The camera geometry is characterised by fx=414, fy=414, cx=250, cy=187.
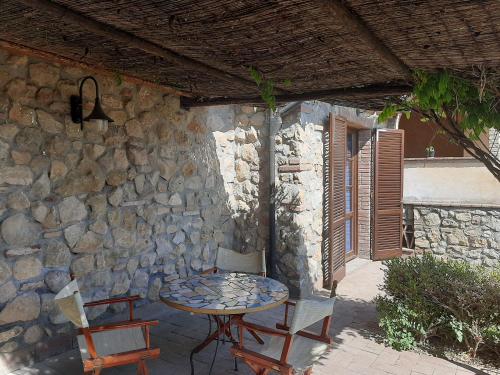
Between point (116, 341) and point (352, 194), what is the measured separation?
491cm

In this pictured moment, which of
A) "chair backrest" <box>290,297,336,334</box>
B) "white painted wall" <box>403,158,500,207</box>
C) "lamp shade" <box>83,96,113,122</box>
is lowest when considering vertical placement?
"chair backrest" <box>290,297,336,334</box>

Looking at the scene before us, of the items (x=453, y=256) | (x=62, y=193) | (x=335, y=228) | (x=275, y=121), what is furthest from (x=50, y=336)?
(x=453, y=256)

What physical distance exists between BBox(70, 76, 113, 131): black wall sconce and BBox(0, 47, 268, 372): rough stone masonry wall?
2.4 inches

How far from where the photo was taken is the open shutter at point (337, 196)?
5.29 metres

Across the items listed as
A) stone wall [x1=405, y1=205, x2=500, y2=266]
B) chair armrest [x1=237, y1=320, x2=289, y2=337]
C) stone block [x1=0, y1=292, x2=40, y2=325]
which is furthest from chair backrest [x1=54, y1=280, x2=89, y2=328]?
stone wall [x1=405, y1=205, x2=500, y2=266]

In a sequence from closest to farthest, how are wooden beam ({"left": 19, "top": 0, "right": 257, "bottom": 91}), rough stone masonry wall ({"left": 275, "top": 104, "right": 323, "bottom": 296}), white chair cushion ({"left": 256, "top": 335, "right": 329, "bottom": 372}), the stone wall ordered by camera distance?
wooden beam ({"left": 19, "top": 0, "right": 257, "bottom": 91}) < white chair cushion ({"left": 256, "top": 335, "right": 329, "bottom": 372}) < rough stone masonry wall ({"left": 275, "top": 104, "right": 323, "bottom": 296}) < the stone wall

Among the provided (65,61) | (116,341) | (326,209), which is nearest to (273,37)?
(65,61)

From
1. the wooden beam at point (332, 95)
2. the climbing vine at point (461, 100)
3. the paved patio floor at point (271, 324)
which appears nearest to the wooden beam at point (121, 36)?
the wooden beam at point (332, 95)

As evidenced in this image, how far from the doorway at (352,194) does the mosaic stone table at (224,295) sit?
3.69m

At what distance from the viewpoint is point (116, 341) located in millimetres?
2686

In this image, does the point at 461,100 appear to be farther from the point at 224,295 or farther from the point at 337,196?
the point at 337,196

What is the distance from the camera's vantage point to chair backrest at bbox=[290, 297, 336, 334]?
2.30 meters

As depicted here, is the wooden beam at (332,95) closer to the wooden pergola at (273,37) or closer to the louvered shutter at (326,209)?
the wooden pergola at (273,37)

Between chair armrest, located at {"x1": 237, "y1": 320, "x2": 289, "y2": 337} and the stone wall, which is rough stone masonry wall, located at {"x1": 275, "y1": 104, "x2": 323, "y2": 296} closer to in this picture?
chair armrest, located at {"x1": 237, "y1": 320, "x2": 289, "y2": 337}
